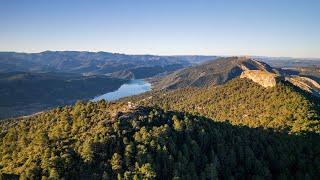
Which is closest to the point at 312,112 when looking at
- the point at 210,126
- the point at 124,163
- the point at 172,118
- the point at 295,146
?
the point at 295,146

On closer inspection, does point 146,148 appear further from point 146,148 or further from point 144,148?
point 144,148

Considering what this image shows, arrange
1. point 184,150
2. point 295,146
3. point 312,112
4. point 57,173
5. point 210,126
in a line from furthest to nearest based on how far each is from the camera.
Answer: point 312,112 → point 295,146 → point 210,126 → point 184,150 → point 57,173

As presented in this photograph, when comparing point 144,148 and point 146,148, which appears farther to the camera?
point 146,148

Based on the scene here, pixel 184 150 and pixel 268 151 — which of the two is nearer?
pixel 184 150

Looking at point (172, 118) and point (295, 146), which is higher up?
point (172, 118)

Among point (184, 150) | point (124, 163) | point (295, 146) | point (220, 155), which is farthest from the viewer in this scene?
point (295, 146)

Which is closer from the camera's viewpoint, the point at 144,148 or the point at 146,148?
the point at 144,148

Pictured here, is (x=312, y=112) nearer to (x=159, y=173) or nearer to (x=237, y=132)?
(x=237, y=132)

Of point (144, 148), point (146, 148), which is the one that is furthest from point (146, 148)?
point (144, 148)
